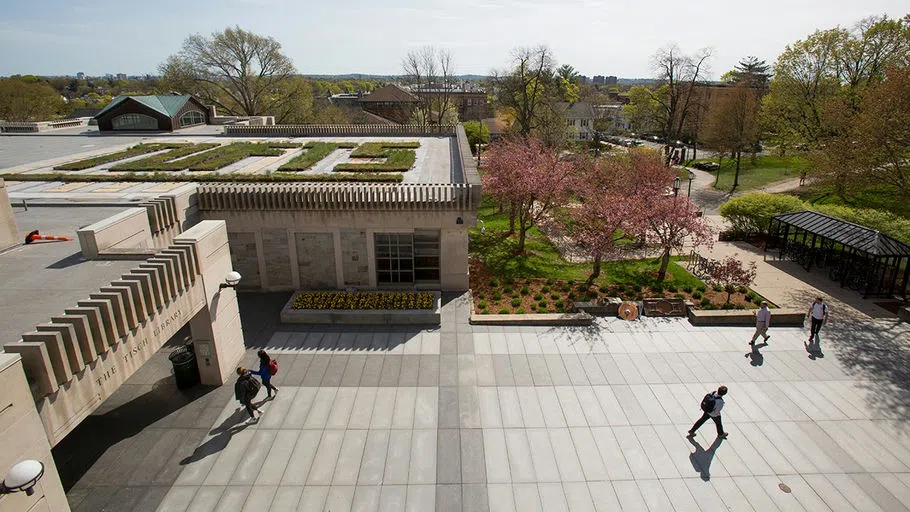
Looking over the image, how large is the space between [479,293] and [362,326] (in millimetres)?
4616

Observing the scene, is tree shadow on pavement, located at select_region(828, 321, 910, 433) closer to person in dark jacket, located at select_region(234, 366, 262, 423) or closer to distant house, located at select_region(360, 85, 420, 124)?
person in dark jacket, located at select_region(234, 366, 262, 423)

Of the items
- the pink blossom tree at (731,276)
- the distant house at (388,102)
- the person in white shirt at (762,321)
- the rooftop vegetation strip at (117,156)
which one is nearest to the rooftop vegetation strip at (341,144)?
the rooftop vegetation strip at (117,156)

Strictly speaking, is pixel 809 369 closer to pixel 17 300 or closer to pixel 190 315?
pixel 190 315

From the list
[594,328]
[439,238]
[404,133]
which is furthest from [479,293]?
[404,133]

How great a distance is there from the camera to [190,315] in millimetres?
10883

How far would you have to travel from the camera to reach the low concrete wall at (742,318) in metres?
15.9

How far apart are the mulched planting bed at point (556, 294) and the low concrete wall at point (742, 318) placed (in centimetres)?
101

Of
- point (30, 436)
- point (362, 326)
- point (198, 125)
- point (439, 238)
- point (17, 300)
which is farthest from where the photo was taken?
point (198, 125)

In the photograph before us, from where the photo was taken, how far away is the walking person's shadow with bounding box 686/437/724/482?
32.1ft

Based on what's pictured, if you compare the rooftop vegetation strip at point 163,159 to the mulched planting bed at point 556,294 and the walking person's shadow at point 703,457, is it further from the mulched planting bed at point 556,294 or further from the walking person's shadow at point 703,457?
the walking person's shadow at point 703,457

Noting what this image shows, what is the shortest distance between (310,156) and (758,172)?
4709cm

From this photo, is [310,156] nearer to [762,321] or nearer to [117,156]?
[117,156]

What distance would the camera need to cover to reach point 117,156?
23.4 m

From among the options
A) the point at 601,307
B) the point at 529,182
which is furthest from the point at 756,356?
the point at 529,182
